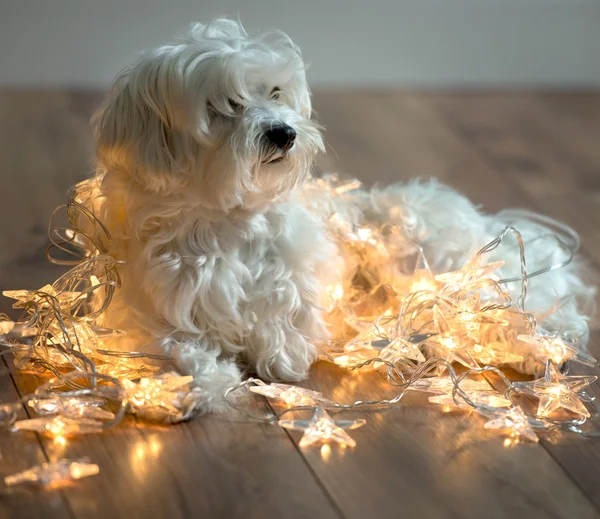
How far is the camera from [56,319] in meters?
1.92

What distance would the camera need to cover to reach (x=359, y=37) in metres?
4.22

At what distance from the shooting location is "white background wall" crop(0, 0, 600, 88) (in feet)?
12.9

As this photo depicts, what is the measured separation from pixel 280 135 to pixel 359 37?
8.63 feet

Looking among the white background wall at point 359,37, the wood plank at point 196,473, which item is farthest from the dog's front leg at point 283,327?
the white background wall at point 359,37

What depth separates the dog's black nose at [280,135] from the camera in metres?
1.72

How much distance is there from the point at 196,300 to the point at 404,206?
573mm

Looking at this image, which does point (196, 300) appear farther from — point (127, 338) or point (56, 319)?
point (56, 319)

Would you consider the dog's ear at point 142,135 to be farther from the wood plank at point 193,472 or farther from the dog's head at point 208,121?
the wood plank at point 193,472

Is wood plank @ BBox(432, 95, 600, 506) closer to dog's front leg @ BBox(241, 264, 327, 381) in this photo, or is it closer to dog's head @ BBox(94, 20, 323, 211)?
dog's front leg @ BBox(241, 264, 327, 381)

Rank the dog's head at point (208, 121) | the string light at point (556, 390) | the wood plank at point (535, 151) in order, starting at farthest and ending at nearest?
the wood plank at point (535, 151), the string light at point (556, 390), the dog's head at point (208, 121)

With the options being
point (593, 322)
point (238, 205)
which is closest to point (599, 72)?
point (593, 322)

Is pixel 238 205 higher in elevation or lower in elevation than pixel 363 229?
higher

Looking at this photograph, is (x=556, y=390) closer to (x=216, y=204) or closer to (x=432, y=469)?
(x=432, y=469)

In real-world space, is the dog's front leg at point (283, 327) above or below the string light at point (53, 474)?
above
